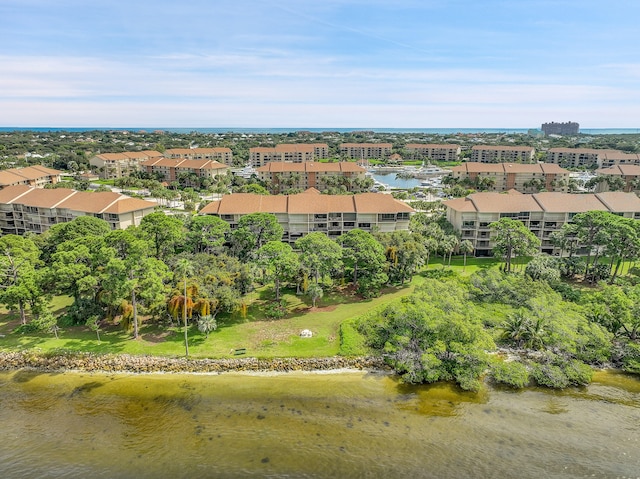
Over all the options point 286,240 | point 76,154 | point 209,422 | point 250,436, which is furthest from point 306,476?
point 76,154

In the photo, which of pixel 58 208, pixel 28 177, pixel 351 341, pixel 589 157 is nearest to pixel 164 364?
pixel 351 341

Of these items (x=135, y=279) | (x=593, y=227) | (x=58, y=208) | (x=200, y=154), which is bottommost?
(x=135, y=279)

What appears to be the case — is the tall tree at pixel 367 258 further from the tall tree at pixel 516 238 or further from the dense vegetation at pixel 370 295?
the tall tree at pixel 516 238

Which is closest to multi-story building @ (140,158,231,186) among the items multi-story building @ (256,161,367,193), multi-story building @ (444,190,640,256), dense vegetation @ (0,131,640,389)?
multi-story building @ (256,161,367,193)

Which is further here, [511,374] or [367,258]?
[367,258]

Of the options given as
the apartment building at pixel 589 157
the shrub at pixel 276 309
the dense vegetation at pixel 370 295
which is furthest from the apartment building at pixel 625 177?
the shrub at pixel 276 309

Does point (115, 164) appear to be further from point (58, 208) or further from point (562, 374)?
point (562, 374)
